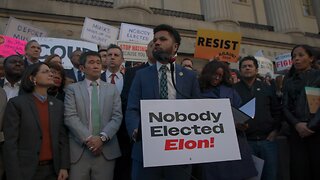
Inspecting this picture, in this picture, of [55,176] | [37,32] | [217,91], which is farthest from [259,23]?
[55,176]

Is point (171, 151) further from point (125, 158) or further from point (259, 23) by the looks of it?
point (259, 23)

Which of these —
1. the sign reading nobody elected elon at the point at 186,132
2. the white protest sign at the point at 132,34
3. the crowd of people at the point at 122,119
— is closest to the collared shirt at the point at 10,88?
the crowd of people at the point at 122,119

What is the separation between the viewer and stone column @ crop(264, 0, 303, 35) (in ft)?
55.0

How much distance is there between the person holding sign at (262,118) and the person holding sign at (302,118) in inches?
9.3

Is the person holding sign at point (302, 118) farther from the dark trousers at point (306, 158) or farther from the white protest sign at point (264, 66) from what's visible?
the white protest sign at point (264, 66)

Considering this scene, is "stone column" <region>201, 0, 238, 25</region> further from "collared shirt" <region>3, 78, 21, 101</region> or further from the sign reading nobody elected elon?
the sign reading nobody elected elon

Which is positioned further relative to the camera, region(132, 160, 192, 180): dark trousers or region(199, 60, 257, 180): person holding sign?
region(199, 60, 257, 180): person holding sign

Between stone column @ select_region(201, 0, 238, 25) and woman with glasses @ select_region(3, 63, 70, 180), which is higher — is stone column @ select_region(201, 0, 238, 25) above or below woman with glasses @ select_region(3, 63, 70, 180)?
above

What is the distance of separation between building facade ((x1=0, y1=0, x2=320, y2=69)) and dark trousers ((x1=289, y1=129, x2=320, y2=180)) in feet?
25.2

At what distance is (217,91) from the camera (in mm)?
3721

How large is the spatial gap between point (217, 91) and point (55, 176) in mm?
1893

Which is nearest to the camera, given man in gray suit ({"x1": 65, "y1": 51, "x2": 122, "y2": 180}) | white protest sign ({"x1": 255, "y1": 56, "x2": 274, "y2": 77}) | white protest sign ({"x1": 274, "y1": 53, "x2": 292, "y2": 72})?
man in gray suit ({"x1": 65, "y1": 51, "x2": 122, "y2": 180})

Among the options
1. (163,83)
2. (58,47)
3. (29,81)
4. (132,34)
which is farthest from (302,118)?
(132,34)

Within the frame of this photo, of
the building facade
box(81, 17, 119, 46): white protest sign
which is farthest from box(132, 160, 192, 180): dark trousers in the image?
the building facade
